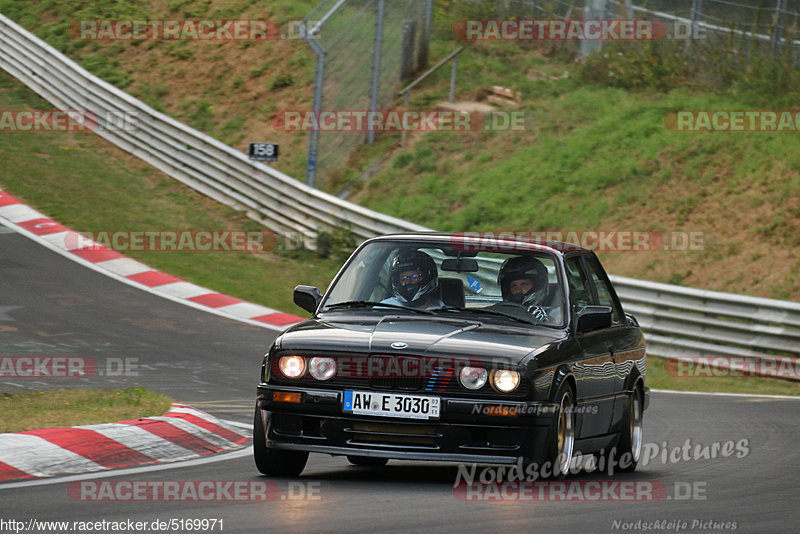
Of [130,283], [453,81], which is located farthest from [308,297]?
[453,81]

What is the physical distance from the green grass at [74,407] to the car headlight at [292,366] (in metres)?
1.76

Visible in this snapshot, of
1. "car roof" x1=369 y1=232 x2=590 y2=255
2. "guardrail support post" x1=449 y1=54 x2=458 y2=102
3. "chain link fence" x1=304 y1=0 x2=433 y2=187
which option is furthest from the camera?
"guardrail support post" x1=449 y1=54 x2=458 y2=102

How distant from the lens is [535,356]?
711cm

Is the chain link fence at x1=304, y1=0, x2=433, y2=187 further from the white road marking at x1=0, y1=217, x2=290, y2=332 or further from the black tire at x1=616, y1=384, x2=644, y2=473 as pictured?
the black tire at x1=616, y1=384, x2=644, y2=473

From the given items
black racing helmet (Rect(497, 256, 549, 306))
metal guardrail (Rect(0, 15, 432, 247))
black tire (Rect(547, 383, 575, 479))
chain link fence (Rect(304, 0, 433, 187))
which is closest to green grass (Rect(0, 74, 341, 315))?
metal guardrail (Rect(0, 15, 432, 247))

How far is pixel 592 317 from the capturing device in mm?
7883

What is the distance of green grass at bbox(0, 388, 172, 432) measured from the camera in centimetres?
839

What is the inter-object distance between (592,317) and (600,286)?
1.37m

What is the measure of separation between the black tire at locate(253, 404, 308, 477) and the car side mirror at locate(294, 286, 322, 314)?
39.5 inches

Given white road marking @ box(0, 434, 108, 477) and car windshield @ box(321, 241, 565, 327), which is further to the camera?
car windshield @ box(321, 241, 565, 327)

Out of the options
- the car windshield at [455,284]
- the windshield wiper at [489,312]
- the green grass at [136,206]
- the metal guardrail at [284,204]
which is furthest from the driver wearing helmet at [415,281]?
the green grass at [136,206]

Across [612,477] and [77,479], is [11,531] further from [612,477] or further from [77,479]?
[612,477]

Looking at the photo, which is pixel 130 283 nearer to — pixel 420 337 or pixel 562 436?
pixel 420 337

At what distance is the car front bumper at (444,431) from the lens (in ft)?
22.8
